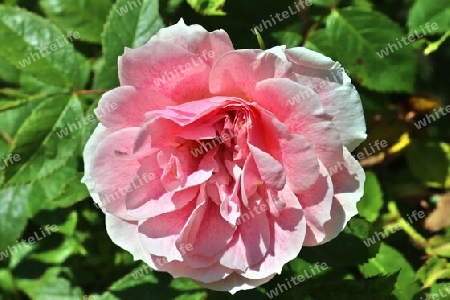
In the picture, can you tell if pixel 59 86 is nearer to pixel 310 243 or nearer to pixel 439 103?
pixel 310 243

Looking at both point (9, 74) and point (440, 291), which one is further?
point (9, 74)

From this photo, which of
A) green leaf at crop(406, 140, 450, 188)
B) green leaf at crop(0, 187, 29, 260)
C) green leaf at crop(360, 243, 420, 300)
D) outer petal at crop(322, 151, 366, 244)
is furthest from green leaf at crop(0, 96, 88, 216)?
green leaf at crop(406, 140, 450, 188)

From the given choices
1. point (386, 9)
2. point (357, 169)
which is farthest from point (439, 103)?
point (357, 169)

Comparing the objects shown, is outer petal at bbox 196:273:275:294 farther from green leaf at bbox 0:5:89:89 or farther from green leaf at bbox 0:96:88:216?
green leaf at bbox 0:5:89:89

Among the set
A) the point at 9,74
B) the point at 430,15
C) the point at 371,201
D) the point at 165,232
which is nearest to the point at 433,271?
the point at 371,201

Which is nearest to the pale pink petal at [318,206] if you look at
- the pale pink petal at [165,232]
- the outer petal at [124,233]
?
the pale pink petal at [165,232]

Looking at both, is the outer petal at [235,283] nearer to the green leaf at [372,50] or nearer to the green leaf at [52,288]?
the green leaf at [372,50]

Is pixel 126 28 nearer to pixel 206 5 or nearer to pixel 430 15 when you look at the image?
pixel 206 5
